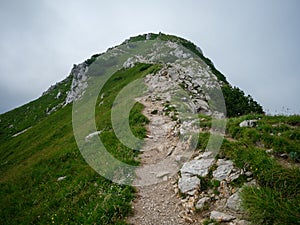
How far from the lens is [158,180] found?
34.1 feet

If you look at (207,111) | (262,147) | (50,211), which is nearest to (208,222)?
(262,147)

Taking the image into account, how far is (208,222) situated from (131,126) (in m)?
11.2

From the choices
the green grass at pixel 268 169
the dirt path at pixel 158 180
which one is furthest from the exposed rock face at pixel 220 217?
the dirt path at pixel 158 180

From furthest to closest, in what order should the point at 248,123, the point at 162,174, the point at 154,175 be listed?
the point at 248,123, the point at 154,175, the point at 162,174

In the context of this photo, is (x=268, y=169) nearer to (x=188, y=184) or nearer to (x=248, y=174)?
(x=248, y=174)

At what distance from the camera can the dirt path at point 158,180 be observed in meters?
8.00

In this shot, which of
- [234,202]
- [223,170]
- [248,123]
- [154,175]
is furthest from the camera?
[248,123]

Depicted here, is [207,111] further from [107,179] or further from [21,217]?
[21,217]

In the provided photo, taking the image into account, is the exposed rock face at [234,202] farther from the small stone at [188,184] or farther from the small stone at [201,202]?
the small stone at [188,184]

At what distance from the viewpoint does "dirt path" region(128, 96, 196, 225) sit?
8002 millimetres

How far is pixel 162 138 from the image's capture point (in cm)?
1520

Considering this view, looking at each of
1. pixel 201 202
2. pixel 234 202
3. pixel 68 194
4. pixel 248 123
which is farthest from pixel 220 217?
pixel 68 194

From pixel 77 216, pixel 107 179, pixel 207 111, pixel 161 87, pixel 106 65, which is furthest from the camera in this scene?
pixel 106 65

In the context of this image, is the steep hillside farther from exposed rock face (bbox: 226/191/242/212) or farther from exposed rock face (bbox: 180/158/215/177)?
exposed rock face (bbox: 226/191/242/212)
